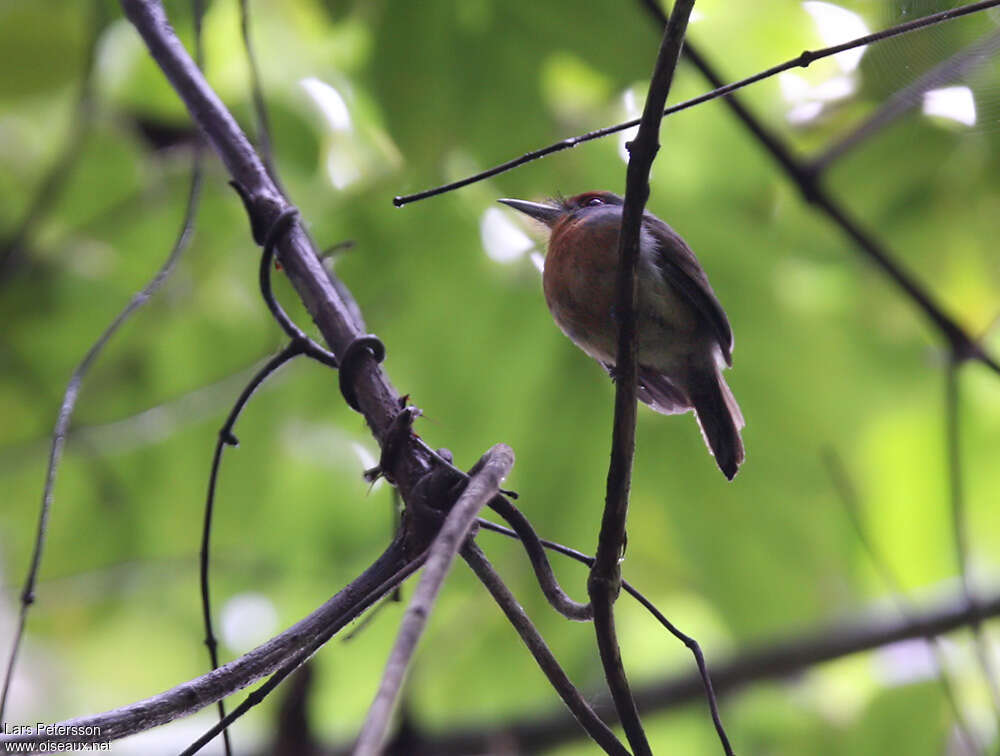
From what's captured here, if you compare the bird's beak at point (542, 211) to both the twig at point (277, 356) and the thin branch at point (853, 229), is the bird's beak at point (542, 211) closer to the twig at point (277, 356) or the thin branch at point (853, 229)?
the thin branch at point (853, 229)

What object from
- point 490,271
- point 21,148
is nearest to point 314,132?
point 490,271

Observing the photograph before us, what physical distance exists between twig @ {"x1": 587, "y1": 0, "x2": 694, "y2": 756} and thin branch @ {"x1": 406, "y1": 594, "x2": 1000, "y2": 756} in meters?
2.00

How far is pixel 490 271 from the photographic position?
301 cm

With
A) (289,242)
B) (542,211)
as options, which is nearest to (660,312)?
(542,211)

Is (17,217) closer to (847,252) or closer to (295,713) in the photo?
(295,713)

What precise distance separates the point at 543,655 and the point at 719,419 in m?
1.25

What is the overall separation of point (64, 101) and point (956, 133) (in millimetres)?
2530

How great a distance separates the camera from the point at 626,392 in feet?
3.65

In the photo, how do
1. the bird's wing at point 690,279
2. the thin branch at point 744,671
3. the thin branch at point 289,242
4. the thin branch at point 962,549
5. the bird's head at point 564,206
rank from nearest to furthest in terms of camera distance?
the thin branch at point 289,242
the thin branch at point 962,549
the bird's wing at point 690,279
the bird's head at point 564,206
the thin branch at point 744,671

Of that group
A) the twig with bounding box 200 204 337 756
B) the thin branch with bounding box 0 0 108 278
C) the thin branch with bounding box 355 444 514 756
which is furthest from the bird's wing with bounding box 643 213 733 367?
the thin branch with bounding box 0 0 108 278

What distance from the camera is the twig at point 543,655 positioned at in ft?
3.74


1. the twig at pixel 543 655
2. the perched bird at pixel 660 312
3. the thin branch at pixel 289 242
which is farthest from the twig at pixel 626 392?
the perched bird at pixel 660 312

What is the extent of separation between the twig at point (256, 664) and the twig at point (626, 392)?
0.22 meters

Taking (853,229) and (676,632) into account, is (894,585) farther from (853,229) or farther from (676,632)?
(676,632)
